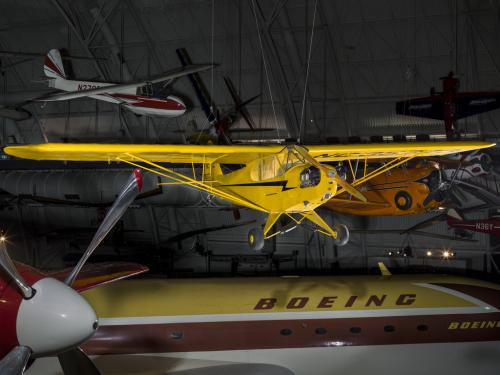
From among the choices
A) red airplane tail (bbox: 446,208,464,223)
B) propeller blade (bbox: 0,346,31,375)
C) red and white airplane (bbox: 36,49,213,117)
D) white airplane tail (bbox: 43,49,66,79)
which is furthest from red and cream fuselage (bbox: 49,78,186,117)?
propeller blade (bbox: 0,346,31,375)

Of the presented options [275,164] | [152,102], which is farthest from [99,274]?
[152,102]

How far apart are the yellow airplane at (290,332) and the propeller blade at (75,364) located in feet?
13.0

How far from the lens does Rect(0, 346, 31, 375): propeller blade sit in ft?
13.4

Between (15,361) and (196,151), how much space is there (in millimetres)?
4005

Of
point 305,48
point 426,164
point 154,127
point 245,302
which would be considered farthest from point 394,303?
point 154,127

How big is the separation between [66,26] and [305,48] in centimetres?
991

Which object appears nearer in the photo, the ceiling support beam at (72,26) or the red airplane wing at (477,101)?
the red airplane wing at (477,101)

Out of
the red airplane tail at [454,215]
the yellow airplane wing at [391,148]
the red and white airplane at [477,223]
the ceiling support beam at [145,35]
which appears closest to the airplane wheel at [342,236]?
the yellow airplane wing at [391,148]

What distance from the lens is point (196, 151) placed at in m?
7.24

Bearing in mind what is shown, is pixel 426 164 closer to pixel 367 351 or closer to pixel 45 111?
pixel 367 351

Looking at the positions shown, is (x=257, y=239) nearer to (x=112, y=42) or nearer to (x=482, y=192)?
(x=482, y=192)

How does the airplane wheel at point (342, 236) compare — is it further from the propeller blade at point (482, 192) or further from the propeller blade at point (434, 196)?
the propeller blade at point (482, 192)

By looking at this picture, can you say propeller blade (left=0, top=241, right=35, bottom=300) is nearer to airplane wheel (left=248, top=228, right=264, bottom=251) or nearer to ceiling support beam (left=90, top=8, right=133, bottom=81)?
airplane wheel (left=248, top=228, right=264, bottom=251)

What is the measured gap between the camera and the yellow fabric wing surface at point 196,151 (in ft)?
21.6
